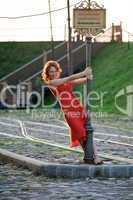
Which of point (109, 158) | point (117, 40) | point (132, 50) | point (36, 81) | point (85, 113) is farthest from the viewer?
point (117, 40)

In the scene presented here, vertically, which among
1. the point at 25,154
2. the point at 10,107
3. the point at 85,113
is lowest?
the point at 10,107

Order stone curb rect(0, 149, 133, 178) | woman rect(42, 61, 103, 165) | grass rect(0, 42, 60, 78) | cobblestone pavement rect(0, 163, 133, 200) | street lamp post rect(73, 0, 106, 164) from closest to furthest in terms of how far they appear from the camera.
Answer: cobblestone pavement rect(0, 163, 133, 200)
stone curb rect(0, 149, 133, 178)
woman rect(42, 61, 103, 165)
street lamp post rect(73, 0, 106, 164)
grass rect(0, 42, 60, 78)

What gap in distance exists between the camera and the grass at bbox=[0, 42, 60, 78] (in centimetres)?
5956

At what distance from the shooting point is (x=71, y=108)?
12.9 metres

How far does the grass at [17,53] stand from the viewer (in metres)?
59.6

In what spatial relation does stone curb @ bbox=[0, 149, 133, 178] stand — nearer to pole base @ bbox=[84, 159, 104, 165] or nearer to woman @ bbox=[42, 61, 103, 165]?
pole base @ bbox=[84, 159, 104, 165]

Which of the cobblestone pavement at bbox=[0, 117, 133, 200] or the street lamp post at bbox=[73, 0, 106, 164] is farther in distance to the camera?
the street lamp post at bbox=[73, 0, 106, 164]

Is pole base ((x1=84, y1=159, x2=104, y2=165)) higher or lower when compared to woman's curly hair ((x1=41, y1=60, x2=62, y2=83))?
lower

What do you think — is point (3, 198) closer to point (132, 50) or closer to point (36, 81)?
point (36, 81)

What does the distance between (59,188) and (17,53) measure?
5067 centimetres

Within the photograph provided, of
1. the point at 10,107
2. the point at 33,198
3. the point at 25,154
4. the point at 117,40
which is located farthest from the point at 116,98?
the point at 33,198

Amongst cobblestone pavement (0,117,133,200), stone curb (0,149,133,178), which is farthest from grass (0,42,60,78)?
stone curb (0,149,133,178)

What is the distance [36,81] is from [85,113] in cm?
4029

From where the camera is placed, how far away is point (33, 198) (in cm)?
1020
